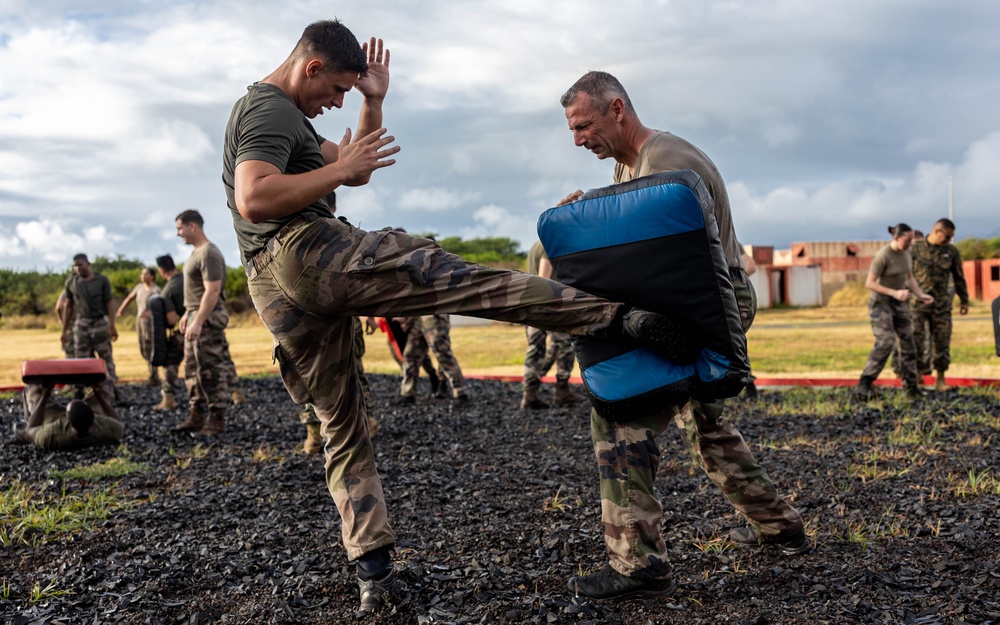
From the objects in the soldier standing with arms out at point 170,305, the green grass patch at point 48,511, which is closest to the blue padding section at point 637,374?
the green grass patch at point 48,511

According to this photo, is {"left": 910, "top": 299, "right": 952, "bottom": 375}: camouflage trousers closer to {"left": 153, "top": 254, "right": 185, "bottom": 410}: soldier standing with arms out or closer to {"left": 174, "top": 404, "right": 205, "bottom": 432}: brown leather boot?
{"left": 174, "top": 404, "right": 205, "bottom": 432}: brown leather boot

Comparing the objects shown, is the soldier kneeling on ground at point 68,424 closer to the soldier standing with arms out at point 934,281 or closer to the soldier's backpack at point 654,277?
the soldier's backpack at point 654,277

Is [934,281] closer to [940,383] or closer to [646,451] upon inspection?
[940,383]

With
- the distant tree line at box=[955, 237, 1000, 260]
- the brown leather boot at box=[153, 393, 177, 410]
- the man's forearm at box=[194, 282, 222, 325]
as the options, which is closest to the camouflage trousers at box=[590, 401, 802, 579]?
the man's forearm at box=[194, 282, 222, 325]

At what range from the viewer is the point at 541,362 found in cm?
876

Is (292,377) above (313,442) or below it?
above

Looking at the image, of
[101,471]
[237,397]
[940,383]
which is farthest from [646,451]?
[940,383]

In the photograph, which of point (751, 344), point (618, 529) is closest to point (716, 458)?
point (618, 529)

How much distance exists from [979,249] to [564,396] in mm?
45195

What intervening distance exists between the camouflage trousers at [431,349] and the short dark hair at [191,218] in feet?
8.36

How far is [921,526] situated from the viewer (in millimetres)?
3977

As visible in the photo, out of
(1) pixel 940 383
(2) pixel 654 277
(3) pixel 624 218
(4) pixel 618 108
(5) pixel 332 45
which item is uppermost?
(5) pixel 332 45

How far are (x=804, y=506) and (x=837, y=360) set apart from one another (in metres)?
10.3

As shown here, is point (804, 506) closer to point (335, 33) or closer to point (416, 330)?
point (335, 33)
